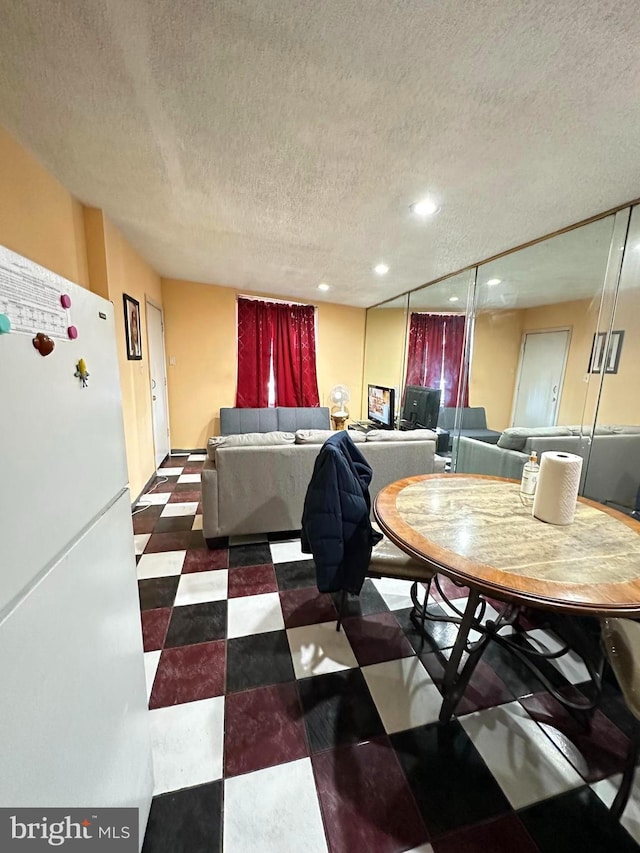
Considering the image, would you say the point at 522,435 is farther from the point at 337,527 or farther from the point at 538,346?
the point at 337,527

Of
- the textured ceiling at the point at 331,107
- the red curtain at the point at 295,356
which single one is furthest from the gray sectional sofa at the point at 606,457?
the red curtain at the point at 295,356

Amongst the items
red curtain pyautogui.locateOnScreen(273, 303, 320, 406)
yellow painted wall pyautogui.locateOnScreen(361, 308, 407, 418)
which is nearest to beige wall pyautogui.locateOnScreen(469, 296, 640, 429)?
yellow painted wall pyautogui.locateOnScreen(361, 308, 407, 418)

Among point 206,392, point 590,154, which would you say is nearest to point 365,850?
point 590,154

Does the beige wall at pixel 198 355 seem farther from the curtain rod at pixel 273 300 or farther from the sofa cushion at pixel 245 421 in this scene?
the sofa cushion at pixel 245 421

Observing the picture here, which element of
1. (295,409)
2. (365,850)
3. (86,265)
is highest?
(86,265)

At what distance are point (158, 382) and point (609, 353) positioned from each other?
172 inches

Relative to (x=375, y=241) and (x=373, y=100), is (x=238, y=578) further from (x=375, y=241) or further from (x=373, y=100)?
(x=375, y=241)

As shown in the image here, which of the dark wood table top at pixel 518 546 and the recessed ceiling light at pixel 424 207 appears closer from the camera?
the dark wood table top at pixel 518 546

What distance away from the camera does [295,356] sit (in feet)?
16.3

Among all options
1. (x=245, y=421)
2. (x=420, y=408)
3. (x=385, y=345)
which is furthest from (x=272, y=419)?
(x=385, y=345)

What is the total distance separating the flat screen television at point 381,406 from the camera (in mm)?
4434

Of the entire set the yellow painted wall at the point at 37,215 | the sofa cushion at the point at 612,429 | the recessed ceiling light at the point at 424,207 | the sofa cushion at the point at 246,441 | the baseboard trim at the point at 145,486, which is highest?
the recessed ceiling light at the point at 424,207

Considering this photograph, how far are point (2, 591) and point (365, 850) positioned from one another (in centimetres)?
121

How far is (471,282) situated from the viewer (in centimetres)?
347
